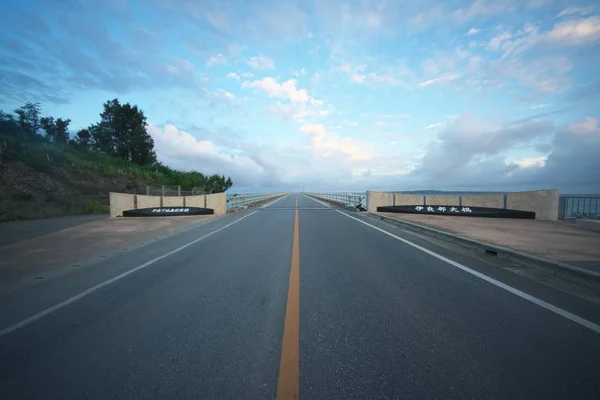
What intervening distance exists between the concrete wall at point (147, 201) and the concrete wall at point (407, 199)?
55.4 ft

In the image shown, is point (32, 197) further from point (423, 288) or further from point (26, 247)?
point (423, 288)

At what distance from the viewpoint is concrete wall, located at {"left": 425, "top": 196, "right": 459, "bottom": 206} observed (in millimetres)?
19016

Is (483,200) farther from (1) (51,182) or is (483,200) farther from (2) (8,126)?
(2) (8,126)

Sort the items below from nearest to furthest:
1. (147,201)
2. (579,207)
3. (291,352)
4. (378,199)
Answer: (291,352), (579,207), (147,201), (378,199)

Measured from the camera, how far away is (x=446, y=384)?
2.35m

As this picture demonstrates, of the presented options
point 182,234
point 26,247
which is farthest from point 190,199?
point 26,247

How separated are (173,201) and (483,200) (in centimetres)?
2052

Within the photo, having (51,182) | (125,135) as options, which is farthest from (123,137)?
(51,182)

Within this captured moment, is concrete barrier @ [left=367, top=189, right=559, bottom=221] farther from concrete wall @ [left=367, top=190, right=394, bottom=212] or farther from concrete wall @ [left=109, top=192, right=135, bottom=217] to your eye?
→ concrete wall @ [left=109, top=192, right=135, bottom=217]

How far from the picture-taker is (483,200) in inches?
691

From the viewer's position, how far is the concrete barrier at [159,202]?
16.8 metres

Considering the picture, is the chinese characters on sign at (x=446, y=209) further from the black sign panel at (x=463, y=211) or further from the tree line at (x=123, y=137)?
the tree line at (x=123, y=137)

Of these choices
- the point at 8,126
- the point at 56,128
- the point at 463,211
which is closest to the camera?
the point at 463,211

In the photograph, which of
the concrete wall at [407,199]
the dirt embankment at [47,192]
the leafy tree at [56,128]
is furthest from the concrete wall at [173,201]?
the leafy tree at [56,128]
